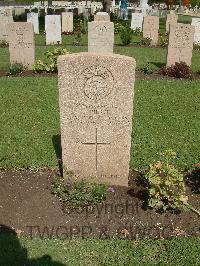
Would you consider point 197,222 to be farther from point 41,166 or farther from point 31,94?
point 31,94

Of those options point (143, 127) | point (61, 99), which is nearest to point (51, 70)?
point (143, 127)

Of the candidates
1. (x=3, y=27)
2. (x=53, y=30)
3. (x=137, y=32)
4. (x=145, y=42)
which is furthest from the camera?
(x=137, y=32)

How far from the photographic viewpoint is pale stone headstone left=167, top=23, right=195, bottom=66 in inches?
524

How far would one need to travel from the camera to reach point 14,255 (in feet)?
14.3

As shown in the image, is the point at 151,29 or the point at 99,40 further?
the point at 151,29

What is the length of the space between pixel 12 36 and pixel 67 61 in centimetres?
897

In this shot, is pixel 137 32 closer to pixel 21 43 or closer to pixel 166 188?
pixel 21 43

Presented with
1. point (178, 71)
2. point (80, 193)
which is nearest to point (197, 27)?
point (178, 71)

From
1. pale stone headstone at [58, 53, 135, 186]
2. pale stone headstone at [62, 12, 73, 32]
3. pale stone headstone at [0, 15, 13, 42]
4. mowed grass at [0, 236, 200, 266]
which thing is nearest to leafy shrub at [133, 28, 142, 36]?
pale stone headstone at [62, 12, 73, 32]

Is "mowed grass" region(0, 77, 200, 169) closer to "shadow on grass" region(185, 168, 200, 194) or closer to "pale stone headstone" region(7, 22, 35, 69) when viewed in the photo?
"shadow on grass" region(185, 168, 200, 194)

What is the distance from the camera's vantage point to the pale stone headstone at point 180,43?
13305 mm

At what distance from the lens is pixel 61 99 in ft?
17.3

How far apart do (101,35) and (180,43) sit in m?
2.79

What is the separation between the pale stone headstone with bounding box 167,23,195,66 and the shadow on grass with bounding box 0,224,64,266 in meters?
10.5
